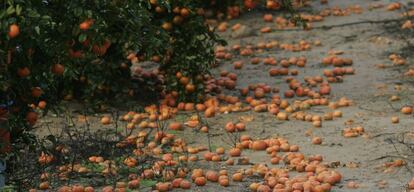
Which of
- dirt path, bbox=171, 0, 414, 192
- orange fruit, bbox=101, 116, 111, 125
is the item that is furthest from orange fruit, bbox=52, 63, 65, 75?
orange fruit, bbox=101, 116, 111, 125

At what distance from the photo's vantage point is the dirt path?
21.1ft

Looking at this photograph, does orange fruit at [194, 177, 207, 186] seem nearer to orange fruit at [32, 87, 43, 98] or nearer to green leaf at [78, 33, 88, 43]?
orange fruit at [32, 87, 43, 98]

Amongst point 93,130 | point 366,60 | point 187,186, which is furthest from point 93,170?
point 366,60

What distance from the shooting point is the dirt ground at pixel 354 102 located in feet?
20.9

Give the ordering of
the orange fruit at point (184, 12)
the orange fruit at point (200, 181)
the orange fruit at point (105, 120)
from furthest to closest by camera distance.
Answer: the orange fruit at point (184, 12), the orange fruit at point (105, 120), the orange fruit at point (200, 181)

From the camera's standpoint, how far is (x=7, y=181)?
560 centimetres

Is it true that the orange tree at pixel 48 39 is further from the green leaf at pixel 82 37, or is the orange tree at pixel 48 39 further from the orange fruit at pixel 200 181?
the orange fruit at pixel 200 181

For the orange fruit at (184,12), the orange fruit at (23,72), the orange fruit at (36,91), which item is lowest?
the orange fruit at (36,91)

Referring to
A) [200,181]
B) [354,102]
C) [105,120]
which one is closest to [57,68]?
[200,181]

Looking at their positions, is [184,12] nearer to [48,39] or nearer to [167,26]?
[167,26]

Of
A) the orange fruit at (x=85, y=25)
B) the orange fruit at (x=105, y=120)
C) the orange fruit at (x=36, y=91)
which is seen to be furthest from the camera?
the orange fruit at (x=105, y=120)

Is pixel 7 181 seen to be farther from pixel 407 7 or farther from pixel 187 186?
pixel 407 7

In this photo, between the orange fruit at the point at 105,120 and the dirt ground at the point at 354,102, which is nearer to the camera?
the dirt ground at the point at 354,102

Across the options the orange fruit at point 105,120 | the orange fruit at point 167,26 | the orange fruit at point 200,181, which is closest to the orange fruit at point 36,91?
the orange fruit at point 200,181
